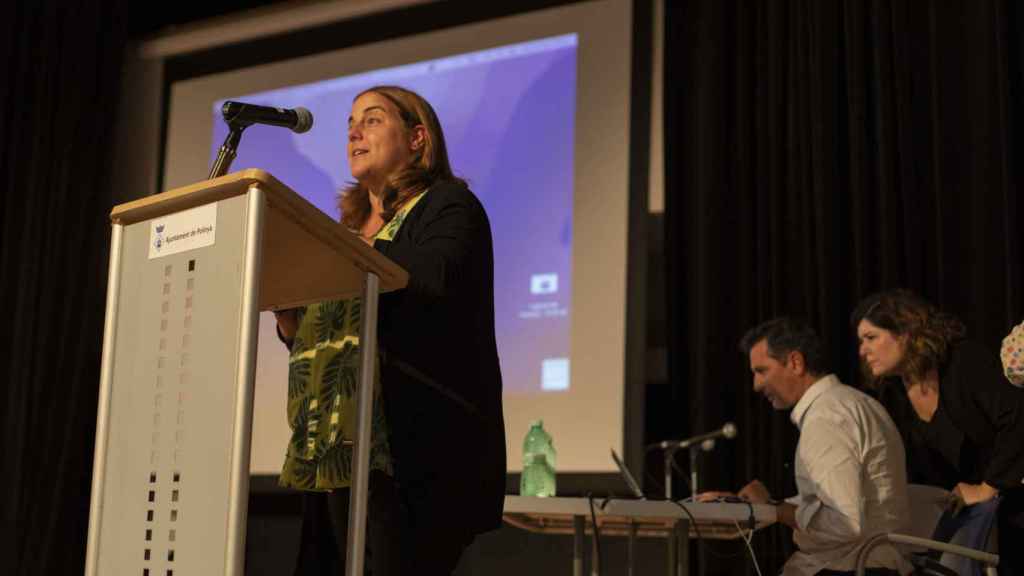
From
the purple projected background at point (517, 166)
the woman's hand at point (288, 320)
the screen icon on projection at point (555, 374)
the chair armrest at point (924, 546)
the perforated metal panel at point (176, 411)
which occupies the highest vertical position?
the purple projected background at point (517, 166)

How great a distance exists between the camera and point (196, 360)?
4.48ft

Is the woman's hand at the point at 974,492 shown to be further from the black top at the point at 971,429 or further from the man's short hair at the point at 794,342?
the man's short hair at the point at 794,342

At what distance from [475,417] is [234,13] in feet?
13.4

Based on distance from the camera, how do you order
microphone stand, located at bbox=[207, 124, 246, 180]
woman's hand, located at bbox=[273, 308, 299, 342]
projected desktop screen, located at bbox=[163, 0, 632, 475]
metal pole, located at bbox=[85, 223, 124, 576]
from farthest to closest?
projected desktop screen, located at bbox=[163, 0, 632, 475]
woman's hand, located at bbox=[273, 308, 299, 342]
microphone stand, located at bbox=[207, 124, 246, 180]
metal pole, located at bbox=[85, 223, 124, 576]

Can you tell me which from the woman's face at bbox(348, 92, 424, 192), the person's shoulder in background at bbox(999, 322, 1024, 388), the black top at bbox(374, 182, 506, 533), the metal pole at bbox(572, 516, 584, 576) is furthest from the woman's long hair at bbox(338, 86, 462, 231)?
the person's shoulder in background at bbox(999, 322, 1024, 388)

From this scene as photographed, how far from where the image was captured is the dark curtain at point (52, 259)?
4.73m

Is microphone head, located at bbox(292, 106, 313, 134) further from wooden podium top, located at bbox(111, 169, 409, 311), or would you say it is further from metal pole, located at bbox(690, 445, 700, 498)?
metal pole, located at bbox(690, 445, 700, 498)

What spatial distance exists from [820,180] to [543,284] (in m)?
1.02

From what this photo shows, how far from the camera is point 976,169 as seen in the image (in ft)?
11.6

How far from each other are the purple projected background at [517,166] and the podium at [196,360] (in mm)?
2547

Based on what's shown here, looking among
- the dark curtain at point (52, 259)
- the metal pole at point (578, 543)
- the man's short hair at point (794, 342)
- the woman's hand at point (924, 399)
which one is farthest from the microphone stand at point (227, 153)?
the dark curtain at point (52, 259)

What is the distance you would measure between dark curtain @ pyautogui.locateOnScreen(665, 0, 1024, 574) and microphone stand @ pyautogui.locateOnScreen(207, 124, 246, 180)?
253cm

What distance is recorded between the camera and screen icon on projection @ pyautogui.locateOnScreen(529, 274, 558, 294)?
4.08 m

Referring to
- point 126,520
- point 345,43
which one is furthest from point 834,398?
point 345,43
